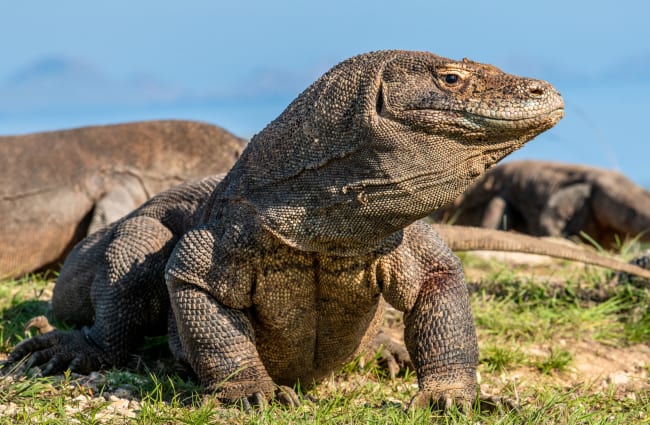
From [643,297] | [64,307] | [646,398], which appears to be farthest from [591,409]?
[64,307]

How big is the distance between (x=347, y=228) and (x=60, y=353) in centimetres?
213

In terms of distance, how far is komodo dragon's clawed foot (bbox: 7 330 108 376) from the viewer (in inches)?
215

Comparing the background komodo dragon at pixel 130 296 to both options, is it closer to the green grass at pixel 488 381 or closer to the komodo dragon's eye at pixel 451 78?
the green grass at pixel 488 381

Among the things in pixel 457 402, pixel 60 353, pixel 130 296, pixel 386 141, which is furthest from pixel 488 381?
pixel 60 353

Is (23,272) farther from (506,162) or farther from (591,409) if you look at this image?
(506,162)

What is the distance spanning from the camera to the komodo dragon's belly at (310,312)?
462 cm

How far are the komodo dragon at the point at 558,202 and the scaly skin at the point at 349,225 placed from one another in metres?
10.5

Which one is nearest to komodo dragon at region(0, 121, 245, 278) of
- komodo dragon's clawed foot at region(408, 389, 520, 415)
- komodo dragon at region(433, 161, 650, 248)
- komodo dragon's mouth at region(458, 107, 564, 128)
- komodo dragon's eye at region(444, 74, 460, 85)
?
komodo dragon at region(433, 161, 650, 248)

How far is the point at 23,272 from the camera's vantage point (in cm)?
1055

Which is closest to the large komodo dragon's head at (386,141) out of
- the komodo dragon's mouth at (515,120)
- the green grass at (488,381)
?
the komodo dragon's mouth at (515,120)

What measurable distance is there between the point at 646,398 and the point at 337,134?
2.45 meters

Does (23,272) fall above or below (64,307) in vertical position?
below

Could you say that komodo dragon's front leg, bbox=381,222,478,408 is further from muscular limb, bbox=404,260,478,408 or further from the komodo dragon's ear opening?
the komodo dragon's ear opening

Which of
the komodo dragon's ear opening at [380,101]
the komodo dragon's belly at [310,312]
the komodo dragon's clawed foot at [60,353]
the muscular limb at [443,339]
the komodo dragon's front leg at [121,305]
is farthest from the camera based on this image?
the komodo dragon's front leg at [121,305]
